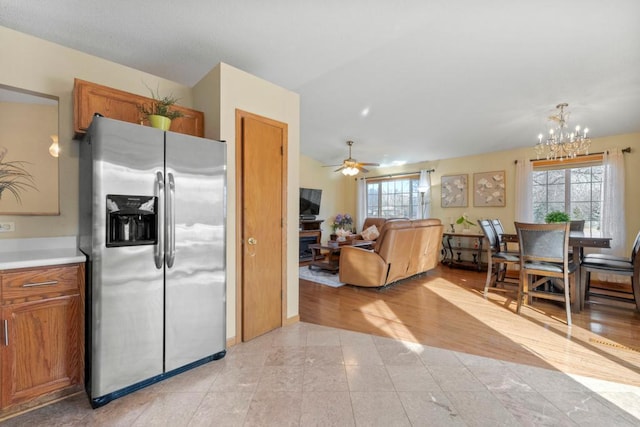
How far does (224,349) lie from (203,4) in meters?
2.63

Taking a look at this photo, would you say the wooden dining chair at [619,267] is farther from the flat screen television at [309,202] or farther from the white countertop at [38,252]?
the flat screen television at [309,202]


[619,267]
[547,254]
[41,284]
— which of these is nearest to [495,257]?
[547,254]

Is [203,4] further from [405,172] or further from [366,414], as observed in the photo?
[405,172]

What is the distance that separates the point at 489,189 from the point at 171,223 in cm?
593

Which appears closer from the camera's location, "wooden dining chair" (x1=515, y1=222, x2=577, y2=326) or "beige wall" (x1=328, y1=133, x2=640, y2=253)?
"wooden dining chair" (x1=515, y1=222, x2=577, y2=326)

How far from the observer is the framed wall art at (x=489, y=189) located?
5559mm

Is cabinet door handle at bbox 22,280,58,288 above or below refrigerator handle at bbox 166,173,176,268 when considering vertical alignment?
below

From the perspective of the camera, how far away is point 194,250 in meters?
2.02

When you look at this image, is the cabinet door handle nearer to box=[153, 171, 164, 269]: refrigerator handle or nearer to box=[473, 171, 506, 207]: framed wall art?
box=[153, 171, 164, 269]: refrigerator handle

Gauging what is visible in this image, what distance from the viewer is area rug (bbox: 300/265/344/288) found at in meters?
4.50

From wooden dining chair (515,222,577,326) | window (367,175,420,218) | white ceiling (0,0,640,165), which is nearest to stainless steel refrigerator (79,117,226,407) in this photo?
white ceiling (0,0,640,165)

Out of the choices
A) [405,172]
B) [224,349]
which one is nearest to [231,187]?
[224,349]

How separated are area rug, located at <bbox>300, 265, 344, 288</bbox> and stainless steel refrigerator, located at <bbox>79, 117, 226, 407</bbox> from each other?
251 cm

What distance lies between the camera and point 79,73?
2221 millimetres
